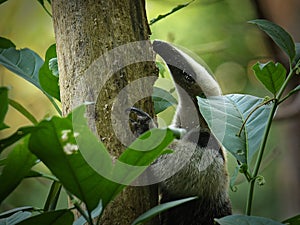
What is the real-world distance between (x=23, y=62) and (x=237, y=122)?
63cm

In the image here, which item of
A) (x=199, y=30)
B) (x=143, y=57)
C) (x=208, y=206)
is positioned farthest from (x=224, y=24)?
(x=143, y=57)

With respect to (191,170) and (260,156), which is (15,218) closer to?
(260,156)

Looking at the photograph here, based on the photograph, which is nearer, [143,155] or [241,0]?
[143,155]

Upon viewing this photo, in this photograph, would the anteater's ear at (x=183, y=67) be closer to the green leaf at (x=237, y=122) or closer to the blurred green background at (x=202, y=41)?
the green leaf at (x=237, y=122)

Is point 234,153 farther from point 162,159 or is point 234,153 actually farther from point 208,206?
point 208,206

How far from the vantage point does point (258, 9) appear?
3.91 meters

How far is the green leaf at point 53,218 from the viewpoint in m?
0.93

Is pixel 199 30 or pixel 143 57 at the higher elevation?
pixel 143 57

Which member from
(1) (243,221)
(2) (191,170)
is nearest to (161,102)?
(2) (191,170)

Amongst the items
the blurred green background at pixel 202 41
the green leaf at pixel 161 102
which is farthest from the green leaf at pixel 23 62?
the blurred green background at pixel 202 41

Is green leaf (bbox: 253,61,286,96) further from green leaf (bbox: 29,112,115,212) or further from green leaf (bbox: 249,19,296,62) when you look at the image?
green leaf (bbox: 29,112,115,212)

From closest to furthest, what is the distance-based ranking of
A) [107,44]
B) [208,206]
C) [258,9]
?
[107,44] < [208,206] < [258,9]

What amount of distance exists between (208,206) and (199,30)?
251cm

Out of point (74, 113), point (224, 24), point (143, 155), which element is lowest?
point (224, 24)
